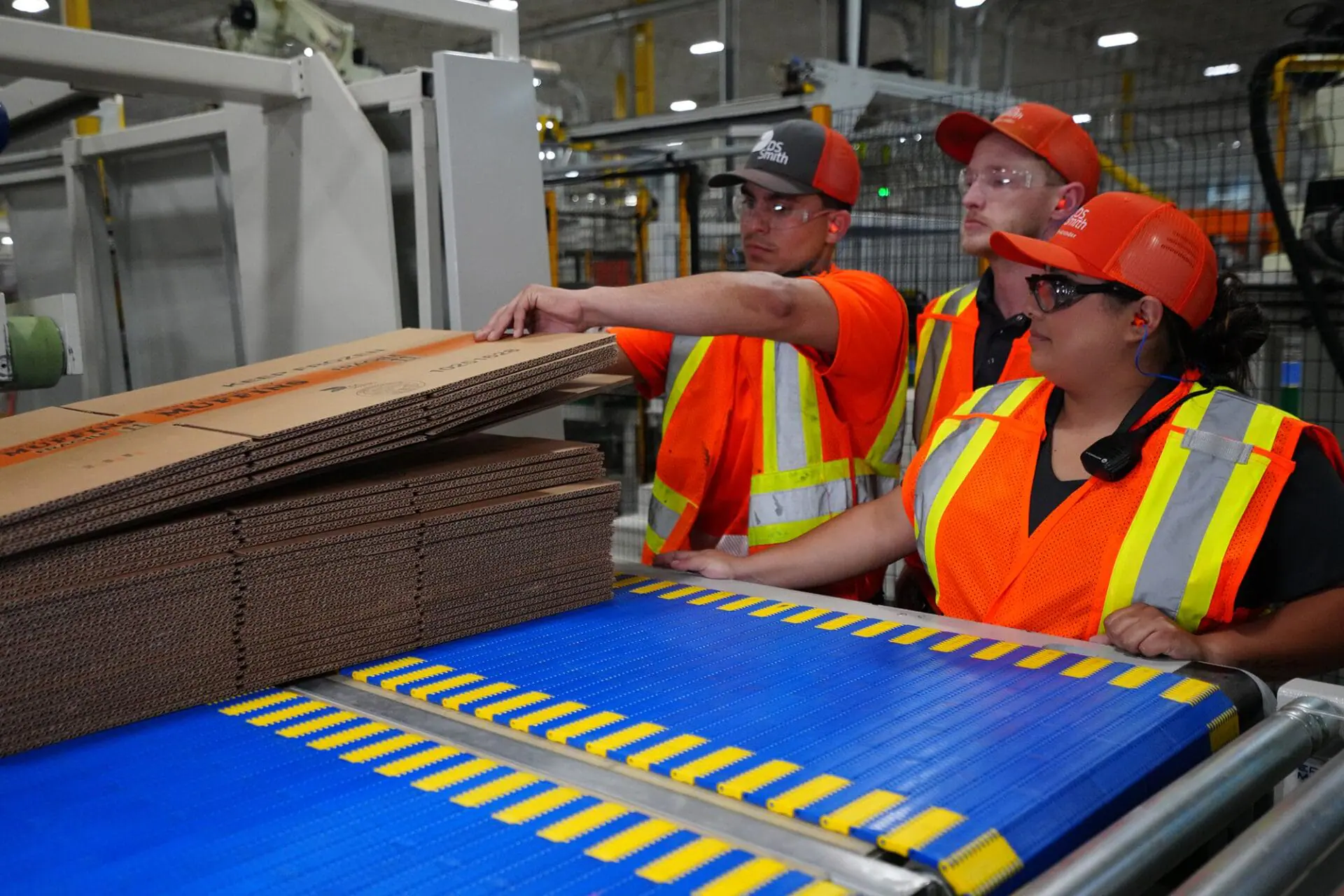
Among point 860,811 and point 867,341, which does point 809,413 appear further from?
point 860,811

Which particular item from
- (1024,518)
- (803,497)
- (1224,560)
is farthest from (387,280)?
(1224,560)

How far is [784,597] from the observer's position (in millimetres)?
2311

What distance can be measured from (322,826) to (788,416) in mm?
1969

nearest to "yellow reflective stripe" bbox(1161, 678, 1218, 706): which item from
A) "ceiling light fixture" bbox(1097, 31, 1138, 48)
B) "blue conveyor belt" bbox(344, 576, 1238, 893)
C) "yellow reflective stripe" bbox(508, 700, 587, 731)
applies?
"blue conveyor belt" bbox(344, 576, 1238, 893)

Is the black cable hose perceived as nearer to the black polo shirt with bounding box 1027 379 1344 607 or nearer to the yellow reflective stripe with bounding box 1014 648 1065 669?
the black polo shirt with bounding box 1027 379 1344 607

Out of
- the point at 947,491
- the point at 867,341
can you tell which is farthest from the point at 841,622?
the point at 867,341

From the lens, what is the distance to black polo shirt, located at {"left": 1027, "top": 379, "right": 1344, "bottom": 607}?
83.0 inches

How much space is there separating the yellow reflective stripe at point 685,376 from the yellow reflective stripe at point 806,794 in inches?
74.2

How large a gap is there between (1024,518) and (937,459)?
0.79ft

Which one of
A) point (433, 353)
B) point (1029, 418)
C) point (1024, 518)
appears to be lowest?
point (1024, 518)

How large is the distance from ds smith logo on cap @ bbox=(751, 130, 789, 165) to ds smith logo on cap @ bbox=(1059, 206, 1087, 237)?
3.50 feet

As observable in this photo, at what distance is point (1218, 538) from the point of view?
2107 mm

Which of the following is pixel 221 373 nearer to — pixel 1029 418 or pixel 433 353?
pixel 433 353

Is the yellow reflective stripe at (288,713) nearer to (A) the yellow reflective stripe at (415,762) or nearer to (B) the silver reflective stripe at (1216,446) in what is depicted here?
(A) the yellow reflective stripe at (415,762)
